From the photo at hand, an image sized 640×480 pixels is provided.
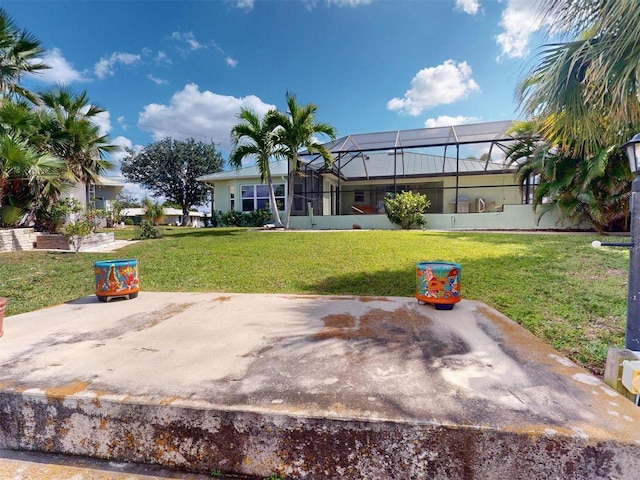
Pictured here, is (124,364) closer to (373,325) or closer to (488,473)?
(373,325)

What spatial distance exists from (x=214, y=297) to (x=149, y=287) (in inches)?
70.6

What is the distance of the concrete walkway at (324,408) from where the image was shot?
1543mm

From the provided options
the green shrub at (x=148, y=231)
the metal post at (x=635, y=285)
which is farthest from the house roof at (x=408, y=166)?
the metal post at (x=635, y=285)

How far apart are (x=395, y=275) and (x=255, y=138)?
9502mm

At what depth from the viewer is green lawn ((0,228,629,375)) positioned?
149 inches

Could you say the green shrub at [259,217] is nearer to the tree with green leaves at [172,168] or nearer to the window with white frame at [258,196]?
the window with white frame at [258,196]

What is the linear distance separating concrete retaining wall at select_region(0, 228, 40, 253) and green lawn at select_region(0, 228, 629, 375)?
1296mm

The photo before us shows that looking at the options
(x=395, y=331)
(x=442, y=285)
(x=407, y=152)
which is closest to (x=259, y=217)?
(x=407, y=152)

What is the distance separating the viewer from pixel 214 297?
4551 millimetres

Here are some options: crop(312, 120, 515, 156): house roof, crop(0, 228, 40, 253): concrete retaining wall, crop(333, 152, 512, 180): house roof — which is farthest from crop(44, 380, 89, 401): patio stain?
crop(333, 152, 512, 180): house roof

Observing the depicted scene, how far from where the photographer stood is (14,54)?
964cm

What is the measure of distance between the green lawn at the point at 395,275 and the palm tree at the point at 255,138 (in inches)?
202

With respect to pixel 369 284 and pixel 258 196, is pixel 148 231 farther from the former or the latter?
pixel 369 284

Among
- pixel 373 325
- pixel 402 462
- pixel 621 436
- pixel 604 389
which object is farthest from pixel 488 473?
pixel 373 325
